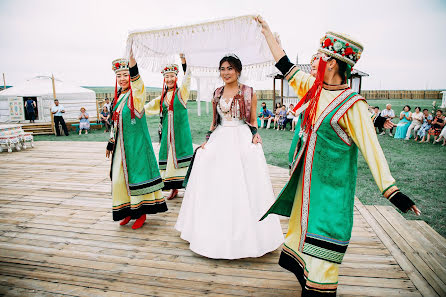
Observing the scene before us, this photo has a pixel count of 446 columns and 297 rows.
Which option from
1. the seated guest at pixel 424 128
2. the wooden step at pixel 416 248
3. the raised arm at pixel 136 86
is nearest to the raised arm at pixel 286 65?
the raised arm at pixel 136 86

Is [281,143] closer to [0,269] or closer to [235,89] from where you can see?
[235,89]

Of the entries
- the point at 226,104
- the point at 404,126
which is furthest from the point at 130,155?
the point at 404,126

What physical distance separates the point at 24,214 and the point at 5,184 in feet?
5.78

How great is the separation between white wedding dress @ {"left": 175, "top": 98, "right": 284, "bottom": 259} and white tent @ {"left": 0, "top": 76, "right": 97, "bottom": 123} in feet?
48.5

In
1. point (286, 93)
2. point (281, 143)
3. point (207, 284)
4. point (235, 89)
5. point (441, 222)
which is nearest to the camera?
point (207, 284)

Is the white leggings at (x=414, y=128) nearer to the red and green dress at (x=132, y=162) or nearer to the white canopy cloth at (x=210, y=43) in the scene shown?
the white canopy cloth at (x=210, y=43)

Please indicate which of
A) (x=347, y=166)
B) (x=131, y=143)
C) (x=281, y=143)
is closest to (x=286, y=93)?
(x=281, y=143)

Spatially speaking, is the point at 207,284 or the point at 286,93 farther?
the point at 286,93

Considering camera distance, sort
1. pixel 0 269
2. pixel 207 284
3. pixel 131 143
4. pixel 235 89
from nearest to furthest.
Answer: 1. pixel 207 284
2. pixel 0 269
3. pixel 235 89
4. pixel 131 143

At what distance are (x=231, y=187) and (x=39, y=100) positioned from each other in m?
16.2

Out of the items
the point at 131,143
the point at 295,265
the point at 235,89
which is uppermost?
the point at 235,89

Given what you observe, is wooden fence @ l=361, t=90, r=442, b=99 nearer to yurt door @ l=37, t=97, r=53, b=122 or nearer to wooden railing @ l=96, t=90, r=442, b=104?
wooden railing @ l=96, t=90, r=442, b=104

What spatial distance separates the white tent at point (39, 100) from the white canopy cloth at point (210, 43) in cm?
1429

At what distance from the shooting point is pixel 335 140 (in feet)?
5.13
